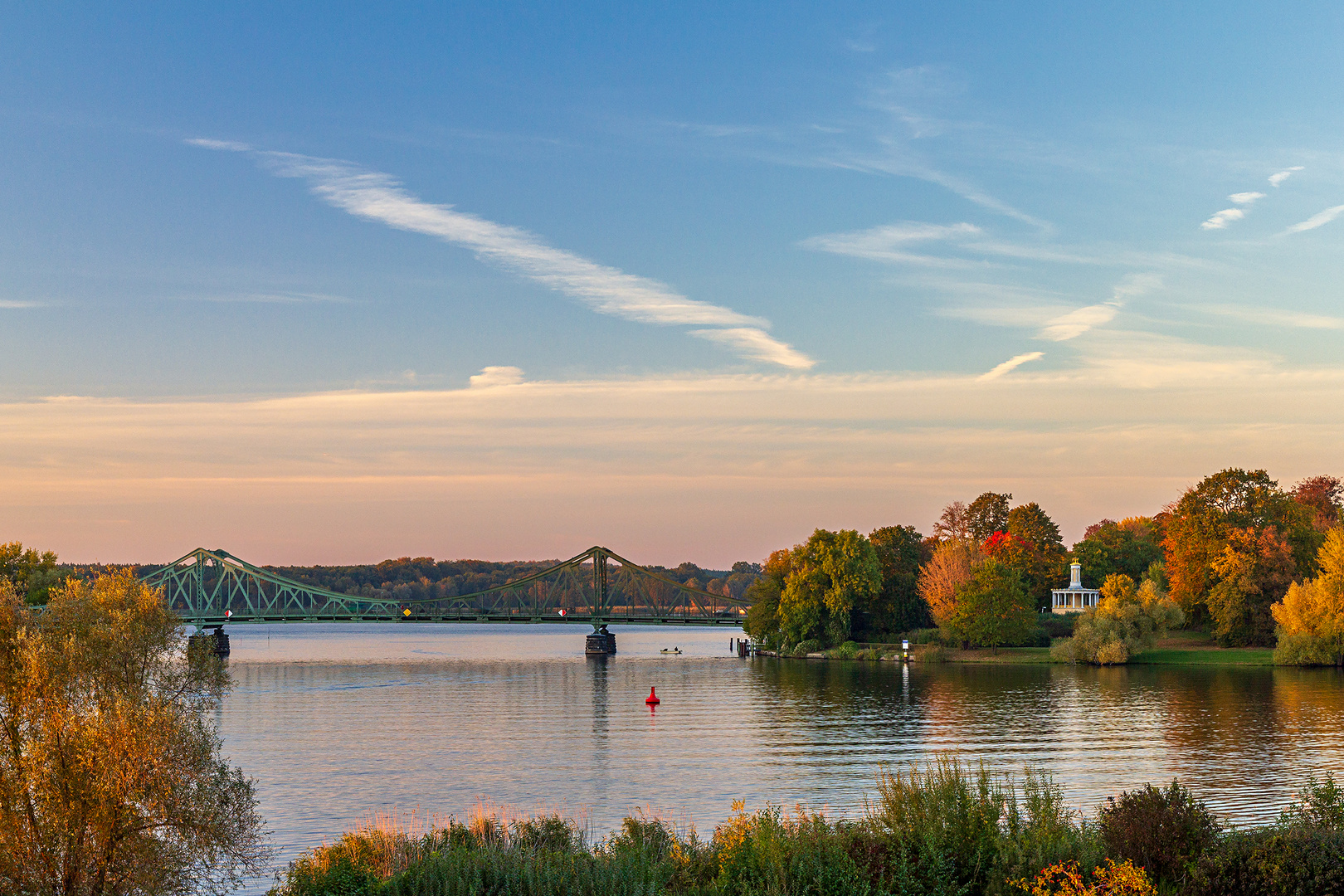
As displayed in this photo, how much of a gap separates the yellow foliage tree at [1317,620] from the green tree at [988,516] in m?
48.4

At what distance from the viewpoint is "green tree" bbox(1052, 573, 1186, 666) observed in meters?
99.8

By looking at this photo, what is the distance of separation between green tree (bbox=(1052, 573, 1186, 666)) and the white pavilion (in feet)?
53.9

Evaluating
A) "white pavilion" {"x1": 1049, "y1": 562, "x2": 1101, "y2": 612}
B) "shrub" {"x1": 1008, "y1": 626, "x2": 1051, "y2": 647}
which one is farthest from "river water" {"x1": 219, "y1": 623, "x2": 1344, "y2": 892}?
"white pavilion" {"x1": 1049, "y1": 562, "x2": 1101, "y2": 612}

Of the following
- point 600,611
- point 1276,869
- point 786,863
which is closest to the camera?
point 1276,869

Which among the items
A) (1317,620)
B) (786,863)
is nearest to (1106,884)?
Result: (786,863)

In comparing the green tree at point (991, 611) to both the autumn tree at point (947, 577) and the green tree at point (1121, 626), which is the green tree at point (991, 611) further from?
the green tree at point (1121, 626)

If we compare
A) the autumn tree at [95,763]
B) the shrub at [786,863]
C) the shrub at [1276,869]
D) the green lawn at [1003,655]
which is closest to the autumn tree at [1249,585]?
the green lawn at [1003,655]

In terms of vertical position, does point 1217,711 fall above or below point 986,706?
above

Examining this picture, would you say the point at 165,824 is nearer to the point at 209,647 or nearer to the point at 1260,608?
the point at 209,647

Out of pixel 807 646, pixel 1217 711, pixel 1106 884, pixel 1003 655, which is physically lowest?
pixel 807 646

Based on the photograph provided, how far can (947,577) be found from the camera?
364 feet

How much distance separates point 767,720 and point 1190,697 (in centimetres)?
2730

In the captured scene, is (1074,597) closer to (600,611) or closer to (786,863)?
(600,611)

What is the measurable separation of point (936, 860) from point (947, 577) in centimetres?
9684
